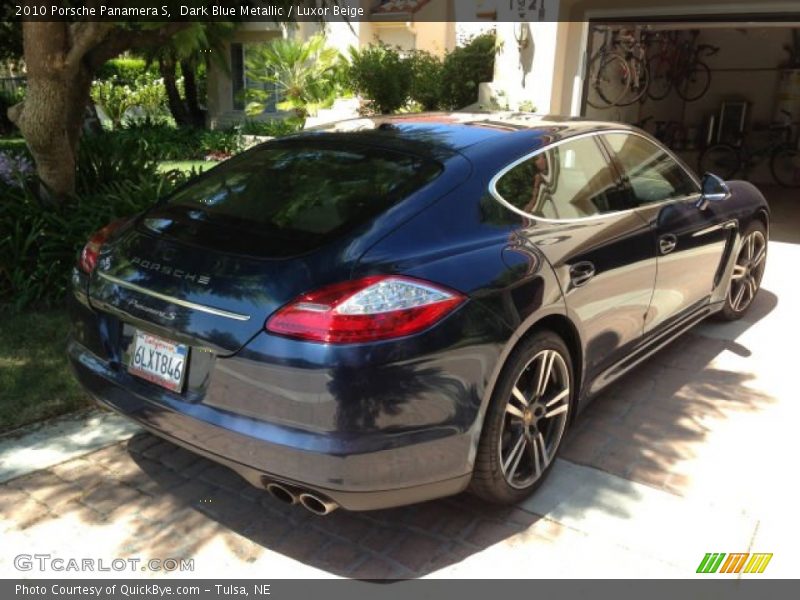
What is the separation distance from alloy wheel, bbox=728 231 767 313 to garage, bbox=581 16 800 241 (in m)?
7.16

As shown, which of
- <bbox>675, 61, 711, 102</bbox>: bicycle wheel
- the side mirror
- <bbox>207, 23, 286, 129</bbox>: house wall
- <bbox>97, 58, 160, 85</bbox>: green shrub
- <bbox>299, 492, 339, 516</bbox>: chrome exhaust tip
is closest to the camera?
<bbox>299, 492, 339, 516</bbox>: chrome exhaust tip

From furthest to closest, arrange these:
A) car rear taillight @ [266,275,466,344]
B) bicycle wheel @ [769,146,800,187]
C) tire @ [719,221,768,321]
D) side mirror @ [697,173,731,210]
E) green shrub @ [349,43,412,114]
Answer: green shrub @ [349,43,412,114], bicycle wheel @ [769,146,800,187], tire @ [719,221,768,321], side mirror @ [697,173,731,210], car rear taillight @ [266,275,466,344]

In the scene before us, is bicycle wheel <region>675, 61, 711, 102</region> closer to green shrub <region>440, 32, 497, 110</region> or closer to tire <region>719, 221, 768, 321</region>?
green shrub <region>440, 32, 497, 110</region>

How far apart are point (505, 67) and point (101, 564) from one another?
9730 millimetres

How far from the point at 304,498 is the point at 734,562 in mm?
1729

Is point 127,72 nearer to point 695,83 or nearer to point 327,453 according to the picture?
point 695,83

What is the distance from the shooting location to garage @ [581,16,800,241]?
43.1 ft

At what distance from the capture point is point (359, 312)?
247 centimetres

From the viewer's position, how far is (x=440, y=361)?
8.40ft

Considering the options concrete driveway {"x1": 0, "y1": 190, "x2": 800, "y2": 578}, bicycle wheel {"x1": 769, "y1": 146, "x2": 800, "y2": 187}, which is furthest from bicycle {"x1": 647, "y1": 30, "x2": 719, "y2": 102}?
concrete driveway {"x1": 0, "y1": 190, "x2": 800, "y2": 578}

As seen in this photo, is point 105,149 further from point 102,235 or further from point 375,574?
point 375,574

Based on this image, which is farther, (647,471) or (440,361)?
(647,471)

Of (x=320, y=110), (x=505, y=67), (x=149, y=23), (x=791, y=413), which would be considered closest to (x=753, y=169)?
(x=505, y=67)

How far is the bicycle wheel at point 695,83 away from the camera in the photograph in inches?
548
